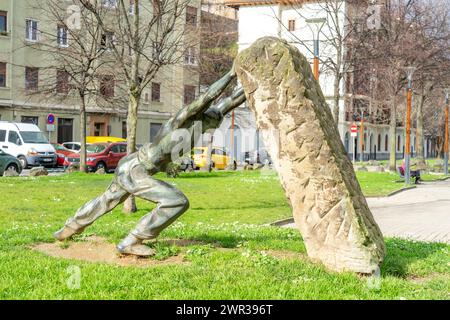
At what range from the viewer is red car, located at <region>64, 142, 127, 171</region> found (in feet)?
94.0

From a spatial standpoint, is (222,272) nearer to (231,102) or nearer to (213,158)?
(231,102)

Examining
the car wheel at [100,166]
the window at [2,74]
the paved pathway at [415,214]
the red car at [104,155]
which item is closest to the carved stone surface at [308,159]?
the paved pathway at [415,214]

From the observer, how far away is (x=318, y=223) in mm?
6574

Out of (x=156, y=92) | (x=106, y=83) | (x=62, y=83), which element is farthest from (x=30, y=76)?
(x=106, y=83)

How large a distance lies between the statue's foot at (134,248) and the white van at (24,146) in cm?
2522

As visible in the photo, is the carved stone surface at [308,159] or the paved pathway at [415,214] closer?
the carved stone surface at [308,159]

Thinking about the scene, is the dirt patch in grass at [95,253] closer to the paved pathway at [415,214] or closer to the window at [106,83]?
the paved pathway at [415,214]

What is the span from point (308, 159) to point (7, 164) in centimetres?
2049

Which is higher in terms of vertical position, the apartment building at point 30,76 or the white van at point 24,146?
the apartment building at point 30,76

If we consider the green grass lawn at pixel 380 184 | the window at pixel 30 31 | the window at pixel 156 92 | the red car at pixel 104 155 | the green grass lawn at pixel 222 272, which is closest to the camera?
the green grass lawn at pixel 222 272

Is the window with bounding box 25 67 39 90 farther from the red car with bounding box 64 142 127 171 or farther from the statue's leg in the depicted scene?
the statue's leg

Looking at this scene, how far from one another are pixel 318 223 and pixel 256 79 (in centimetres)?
169

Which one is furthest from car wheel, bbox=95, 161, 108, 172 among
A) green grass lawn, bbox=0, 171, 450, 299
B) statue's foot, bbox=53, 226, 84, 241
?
statue's foot, bbox=53, 226, 84, 241

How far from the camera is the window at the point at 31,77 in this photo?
39094 mm
